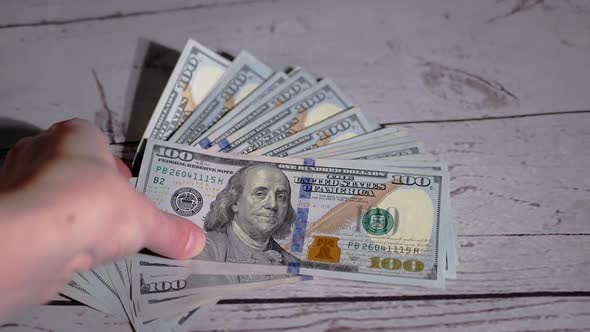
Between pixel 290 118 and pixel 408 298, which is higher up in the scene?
pixel 290 118

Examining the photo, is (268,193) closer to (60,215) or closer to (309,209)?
(309,209)

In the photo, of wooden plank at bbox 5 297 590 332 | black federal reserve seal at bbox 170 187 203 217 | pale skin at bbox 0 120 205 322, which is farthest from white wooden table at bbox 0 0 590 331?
pale skin at bbox 0 120 205 322

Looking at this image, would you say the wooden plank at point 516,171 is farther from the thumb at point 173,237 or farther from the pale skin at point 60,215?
the pale skin at point 60,215

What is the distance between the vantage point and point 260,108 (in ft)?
2.78

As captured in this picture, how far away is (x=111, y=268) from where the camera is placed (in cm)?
71

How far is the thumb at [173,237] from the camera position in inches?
22.9

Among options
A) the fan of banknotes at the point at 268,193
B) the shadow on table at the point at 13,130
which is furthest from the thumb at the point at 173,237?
the shadow on table at the point at 13,130

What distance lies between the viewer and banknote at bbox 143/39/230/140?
2.70ft

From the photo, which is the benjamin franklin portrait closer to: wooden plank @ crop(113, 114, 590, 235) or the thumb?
the thumb

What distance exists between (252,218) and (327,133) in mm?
168

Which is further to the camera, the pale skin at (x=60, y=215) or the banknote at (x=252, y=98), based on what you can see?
the banknote at (x=252, y=98)

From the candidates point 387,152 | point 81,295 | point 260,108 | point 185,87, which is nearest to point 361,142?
point 387,152

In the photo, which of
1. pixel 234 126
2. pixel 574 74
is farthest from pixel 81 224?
pixel 574 74

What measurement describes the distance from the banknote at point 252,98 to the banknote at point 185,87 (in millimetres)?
44
